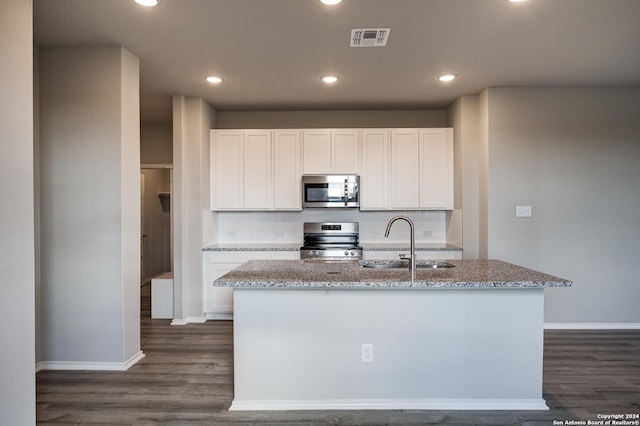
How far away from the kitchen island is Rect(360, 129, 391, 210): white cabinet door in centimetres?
239

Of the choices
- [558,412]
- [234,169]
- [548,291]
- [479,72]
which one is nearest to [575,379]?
[558,412]

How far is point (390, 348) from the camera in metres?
2.37

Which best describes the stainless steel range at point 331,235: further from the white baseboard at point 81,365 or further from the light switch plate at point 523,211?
the white baseboard at point 81,365

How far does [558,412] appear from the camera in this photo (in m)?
2.33

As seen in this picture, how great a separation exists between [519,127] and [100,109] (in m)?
4.03

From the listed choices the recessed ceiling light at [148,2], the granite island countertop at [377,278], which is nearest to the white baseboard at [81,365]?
the granite island countertop at [377,278]

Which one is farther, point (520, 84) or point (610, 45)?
point (520, 84)

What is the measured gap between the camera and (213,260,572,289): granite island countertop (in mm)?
2146

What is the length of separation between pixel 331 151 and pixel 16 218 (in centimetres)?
338

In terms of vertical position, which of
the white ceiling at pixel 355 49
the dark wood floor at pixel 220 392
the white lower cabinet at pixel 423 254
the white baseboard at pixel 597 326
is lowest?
the dark wood floor at pixel 220 392

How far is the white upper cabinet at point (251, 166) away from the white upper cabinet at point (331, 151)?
0.14 metres

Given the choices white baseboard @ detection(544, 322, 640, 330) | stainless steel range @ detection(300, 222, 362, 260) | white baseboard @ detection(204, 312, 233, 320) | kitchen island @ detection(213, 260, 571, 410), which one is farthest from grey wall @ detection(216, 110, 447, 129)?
kitchen island @ detection(213, 260, 571, 410)

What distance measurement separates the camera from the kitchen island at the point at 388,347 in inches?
92.7

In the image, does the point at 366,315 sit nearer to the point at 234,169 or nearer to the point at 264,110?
the point at 234,169
